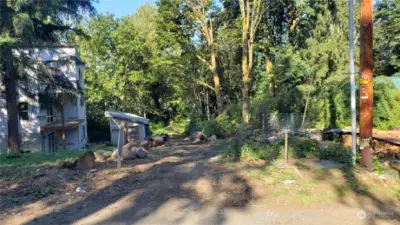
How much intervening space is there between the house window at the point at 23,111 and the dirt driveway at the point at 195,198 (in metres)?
12.5

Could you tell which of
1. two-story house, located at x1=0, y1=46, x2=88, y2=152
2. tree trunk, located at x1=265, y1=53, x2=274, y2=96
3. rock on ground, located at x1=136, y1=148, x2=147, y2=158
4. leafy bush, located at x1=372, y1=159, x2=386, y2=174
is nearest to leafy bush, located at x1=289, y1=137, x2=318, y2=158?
leafy bush, located at x1=372, y1=159, x2=386, y2=174

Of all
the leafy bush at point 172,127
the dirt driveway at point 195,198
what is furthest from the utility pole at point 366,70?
the leafy bush at point 172,127

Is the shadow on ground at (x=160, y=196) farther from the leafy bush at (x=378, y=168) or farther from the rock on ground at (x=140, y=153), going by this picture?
the leafy bush at (x=378, y=168)

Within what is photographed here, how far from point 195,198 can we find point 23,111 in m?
15.9

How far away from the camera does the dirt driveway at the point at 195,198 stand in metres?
4.55

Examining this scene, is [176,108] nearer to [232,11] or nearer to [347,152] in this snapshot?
[232,11]

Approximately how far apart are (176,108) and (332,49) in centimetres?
1756

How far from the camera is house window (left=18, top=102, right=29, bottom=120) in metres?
17.6

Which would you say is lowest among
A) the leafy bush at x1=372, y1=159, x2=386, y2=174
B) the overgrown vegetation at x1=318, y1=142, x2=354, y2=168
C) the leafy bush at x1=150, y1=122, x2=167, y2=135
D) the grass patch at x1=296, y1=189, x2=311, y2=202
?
the leafy bush at x1=150, y1=122, x2=167, y2=135

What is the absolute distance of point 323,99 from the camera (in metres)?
16.8

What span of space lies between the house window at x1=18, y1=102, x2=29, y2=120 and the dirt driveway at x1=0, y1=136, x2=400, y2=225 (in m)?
12.5

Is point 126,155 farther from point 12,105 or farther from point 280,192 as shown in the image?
point 12,105

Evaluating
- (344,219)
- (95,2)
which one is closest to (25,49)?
(95,2)

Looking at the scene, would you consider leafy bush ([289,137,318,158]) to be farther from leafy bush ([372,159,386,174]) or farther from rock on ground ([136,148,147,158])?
rock on ground ([136,148,147,158])
